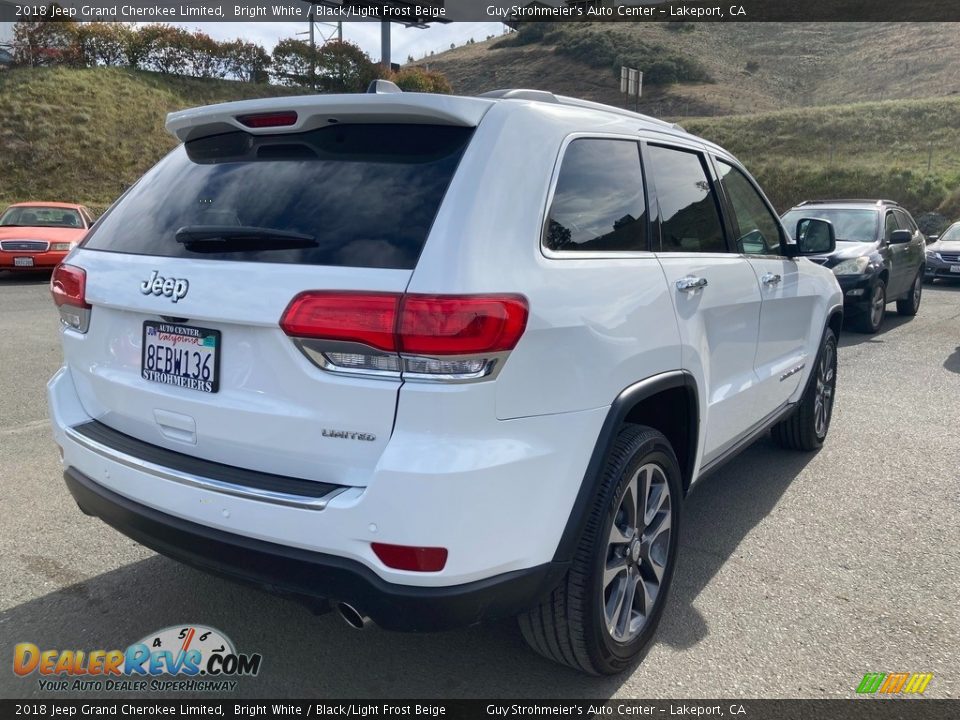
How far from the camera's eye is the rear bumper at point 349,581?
221cm

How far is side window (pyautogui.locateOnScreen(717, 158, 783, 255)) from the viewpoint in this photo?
4.01 m

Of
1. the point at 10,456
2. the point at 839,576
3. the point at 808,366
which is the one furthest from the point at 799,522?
the point at 10,456

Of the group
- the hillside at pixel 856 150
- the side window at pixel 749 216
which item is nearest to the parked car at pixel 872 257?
the side window at pixel 749 216

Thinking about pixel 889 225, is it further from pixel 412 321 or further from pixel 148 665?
Result: pixel 148 665

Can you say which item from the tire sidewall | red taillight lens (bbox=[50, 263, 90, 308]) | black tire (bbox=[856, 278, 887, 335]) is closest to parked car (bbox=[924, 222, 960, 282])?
black tire (bbox=[856, 278, 887, 335])

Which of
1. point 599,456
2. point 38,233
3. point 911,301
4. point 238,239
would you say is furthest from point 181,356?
point 38,233

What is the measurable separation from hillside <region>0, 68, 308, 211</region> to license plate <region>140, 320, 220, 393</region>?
94.3 feet

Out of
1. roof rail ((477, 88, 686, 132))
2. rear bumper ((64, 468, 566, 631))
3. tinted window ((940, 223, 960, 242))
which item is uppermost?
roof rail ((477, 88, 686, 132))

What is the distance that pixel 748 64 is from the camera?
68.1 metres

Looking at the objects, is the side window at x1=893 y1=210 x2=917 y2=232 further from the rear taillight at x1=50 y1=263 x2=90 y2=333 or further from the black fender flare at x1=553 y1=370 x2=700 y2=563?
the rear taillight at x1=50 y1=263 x2=90 y2=333

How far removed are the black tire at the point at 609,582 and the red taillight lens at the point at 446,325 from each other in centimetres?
72

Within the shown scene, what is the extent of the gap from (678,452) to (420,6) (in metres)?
42.6

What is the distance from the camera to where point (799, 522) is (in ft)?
13.9

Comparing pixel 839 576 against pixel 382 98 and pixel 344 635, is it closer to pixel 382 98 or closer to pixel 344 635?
pixel 344 635
